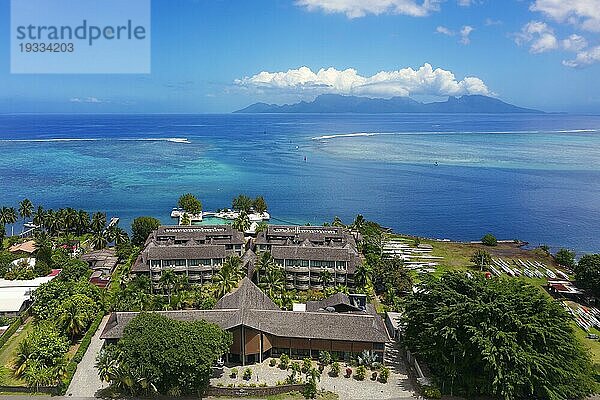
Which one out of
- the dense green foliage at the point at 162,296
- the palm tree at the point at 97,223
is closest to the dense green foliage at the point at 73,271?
the dense green foliage at the point at 162,296

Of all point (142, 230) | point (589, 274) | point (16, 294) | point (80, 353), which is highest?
point (142, 230)

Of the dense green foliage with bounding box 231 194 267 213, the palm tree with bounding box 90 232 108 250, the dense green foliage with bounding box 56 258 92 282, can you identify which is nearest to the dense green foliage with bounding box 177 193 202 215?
the dense green foliage with bounding box 231 194 267 213

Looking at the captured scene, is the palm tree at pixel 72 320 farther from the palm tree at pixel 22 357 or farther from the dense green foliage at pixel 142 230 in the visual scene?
the dense green foliage at pixel 142 230

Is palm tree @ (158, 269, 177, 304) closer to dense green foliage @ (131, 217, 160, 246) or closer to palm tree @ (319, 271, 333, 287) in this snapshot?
palm tree @ (319, 271, 333, 287)

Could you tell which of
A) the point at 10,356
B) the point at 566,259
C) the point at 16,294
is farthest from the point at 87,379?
the point at 566,259

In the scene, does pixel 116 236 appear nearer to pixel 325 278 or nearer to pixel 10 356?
pixel 10 356

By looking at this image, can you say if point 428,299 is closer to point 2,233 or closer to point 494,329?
point 494,329
